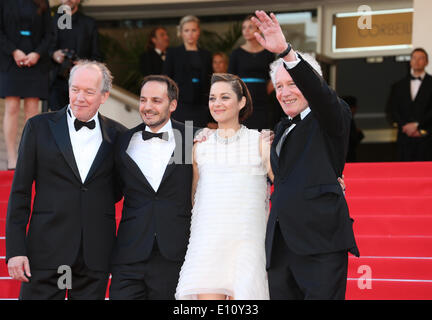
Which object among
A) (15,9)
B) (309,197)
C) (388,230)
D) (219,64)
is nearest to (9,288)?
(15,9)

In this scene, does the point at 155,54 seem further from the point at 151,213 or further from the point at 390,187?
the point at 151,213

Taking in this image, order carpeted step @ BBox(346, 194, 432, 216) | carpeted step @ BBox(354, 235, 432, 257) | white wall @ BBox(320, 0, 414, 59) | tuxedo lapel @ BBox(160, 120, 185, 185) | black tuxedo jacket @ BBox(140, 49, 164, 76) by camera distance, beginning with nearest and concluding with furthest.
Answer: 1. tuxedo lapel @ BBox(160, 120, 185, 185)
2. carpeted step @ BBox(354, 235, 432, 257)
3. carpeted step @ BBox(346, 194, 432, 216)
4. black tuxedo jacket @ BBox(140, 49, 164, 76)
5. white wall @ BBox(320, 0, 414, 59)

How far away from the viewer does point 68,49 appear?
7.35m

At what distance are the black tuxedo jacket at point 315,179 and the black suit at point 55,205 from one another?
100 cm

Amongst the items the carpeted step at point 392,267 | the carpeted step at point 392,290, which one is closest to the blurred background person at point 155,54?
the carpeted step at point 392,267

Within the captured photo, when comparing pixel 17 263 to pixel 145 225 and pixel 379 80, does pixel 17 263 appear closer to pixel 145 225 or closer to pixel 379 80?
pixel 145 225

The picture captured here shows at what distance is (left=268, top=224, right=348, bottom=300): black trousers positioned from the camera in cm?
315

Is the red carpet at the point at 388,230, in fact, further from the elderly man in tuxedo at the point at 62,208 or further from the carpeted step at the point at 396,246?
the elderly man in tuxedo at the point at 62,208

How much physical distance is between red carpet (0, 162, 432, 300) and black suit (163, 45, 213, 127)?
1.59 m

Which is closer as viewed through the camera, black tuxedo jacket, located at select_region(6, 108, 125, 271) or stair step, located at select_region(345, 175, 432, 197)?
black tuxedo jacket, located at select_region(6, 108, 125, 271)

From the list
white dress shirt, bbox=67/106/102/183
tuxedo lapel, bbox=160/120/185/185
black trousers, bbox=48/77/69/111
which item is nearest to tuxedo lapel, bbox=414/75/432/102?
black trousers, bbox=48/77/69/111

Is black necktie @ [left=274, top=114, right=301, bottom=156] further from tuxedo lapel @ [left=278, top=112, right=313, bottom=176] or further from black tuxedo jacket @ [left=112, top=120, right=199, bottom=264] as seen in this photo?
black tuxedo jacket @ [left=112, top=120, right=199, bottom=264]

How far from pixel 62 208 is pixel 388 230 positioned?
3.15m
